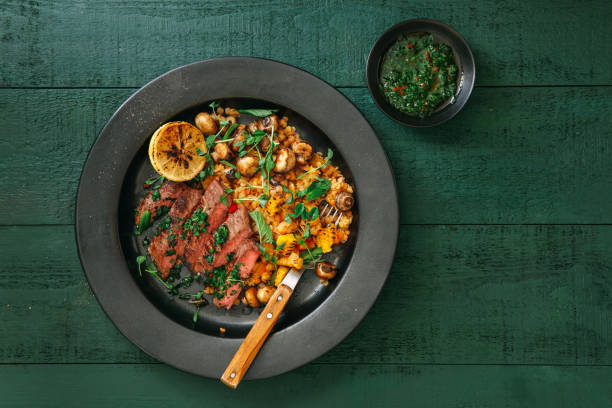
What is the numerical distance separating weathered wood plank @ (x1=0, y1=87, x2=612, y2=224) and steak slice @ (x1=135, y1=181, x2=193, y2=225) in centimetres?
43

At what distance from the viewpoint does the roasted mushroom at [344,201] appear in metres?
1.90

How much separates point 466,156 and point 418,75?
47 centimetres

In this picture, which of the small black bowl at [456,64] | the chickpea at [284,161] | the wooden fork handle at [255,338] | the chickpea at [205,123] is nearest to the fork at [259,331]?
the wooden fork handle at [255,338]

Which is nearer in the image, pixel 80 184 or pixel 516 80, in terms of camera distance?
pixel 80 184

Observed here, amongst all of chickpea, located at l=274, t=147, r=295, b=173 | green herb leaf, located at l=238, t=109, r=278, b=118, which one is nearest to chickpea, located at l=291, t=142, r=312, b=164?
chickpea, located at l=274, t=147, r=295, b=173

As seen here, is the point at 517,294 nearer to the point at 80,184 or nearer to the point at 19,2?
the point at 80,184

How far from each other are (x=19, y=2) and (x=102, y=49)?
0.46 meters

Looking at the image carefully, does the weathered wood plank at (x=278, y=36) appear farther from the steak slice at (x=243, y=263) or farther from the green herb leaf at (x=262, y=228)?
the steak slice at (x=243, y=263)

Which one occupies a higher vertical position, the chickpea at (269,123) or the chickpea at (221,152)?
the chickpea at (269,123)

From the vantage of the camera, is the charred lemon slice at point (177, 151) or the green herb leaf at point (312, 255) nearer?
the charred lemon slice at point (177, 151)

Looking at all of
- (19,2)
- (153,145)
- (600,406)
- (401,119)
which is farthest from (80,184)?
(600,406)

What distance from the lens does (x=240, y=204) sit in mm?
1943

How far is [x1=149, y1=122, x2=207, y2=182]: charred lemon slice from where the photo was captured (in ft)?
5.96

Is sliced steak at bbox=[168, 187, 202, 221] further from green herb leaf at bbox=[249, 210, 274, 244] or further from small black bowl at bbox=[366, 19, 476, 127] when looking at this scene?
small black bowl at bbox=[366, 19, 476, 127]
